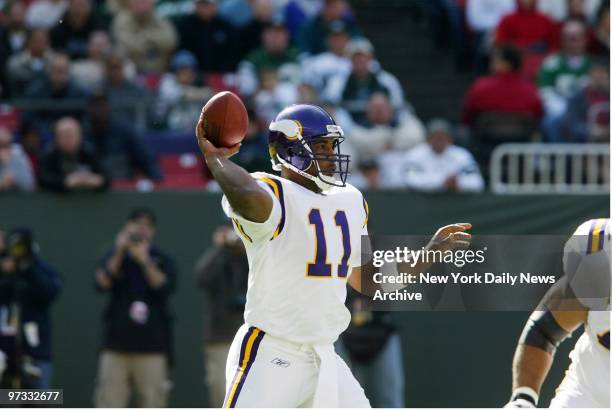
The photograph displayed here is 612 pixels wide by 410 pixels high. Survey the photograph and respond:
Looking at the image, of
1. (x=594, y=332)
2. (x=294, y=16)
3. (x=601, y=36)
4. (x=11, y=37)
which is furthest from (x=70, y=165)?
(x=601, y=36)

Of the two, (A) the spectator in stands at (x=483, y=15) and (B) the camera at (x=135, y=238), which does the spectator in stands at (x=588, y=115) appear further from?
(B) the camera at (x=135, y=238)

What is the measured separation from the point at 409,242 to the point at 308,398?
920 mm

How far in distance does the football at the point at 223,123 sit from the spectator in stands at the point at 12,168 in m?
4.52

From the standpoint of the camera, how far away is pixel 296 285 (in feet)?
15.4

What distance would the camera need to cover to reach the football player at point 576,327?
4.74 metres

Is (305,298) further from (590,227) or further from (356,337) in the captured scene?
(356,337)

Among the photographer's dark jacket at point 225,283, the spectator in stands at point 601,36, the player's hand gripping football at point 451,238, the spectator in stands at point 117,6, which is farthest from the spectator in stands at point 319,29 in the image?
the player's hand gripping football at point 451,238

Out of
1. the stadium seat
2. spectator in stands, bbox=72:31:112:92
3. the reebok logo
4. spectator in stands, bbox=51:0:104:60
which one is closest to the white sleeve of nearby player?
the reebok logo

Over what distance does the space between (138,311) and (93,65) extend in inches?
98.7

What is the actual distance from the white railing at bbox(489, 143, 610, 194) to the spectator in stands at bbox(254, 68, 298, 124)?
1707 mm

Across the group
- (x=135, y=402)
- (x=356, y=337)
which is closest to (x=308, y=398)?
(x=356, y=337)

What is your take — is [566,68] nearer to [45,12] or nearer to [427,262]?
[45,12]

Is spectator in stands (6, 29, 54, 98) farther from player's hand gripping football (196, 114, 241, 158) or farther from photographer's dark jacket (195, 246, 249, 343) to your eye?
player's hand gripping football (196, 114, 241, 158)

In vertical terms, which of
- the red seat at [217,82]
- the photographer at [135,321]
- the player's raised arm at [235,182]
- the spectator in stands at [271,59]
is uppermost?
the spectator in stands at [271,59]
